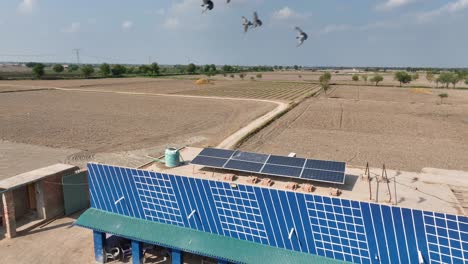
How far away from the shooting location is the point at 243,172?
17344mm

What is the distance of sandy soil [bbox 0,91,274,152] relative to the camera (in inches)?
1594

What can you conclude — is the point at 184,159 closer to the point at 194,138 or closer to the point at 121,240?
the point at 121,240

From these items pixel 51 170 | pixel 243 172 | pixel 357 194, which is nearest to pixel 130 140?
pixel 51 170

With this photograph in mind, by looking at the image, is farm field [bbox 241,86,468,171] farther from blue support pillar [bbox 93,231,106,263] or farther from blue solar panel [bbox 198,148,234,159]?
blue support pillar [bbox 93,231,106,263]

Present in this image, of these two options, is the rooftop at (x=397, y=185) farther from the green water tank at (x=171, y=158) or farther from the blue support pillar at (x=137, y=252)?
the blue support pillar at (x=137, y=252)

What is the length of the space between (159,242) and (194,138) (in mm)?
26860

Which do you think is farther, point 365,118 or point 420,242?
point 365,118

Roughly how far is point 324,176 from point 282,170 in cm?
201

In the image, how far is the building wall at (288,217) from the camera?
12.0 meters

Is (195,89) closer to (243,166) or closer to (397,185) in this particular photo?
(243,166)

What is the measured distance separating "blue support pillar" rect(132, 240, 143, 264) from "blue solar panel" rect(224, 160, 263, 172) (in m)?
5.59

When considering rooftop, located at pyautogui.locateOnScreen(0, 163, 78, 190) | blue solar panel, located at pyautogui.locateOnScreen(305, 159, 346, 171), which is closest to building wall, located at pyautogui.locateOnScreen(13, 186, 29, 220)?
rooftop, located at pyautogui.locateOnScreen(0, 163, 78, 190)

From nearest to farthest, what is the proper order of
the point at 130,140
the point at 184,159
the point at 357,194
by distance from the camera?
the point at 357,194
the point at 184,159
the point at 130,140

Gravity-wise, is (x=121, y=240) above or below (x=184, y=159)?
below
